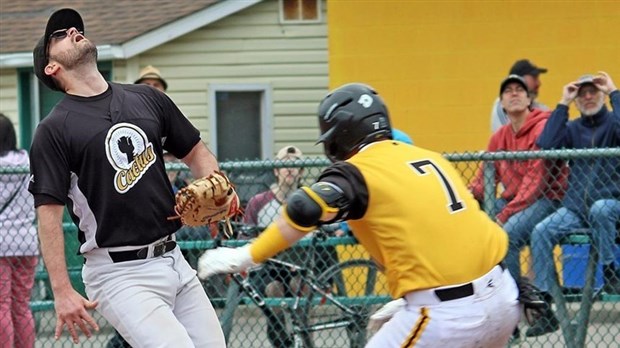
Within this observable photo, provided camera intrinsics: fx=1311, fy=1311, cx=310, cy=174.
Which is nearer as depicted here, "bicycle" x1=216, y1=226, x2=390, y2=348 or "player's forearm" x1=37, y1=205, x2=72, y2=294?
"player's forearm" x1=37, y1=205, x2=72, y2=294

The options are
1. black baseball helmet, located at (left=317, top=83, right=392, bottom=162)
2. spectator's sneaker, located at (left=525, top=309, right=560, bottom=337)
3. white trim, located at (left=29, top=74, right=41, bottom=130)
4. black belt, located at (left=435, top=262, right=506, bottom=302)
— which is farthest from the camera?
white trim, located at (left=29, top=74, right=41, bottom=130)

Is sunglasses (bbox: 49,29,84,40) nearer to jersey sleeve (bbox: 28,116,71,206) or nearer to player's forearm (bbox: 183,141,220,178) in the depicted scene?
jersey sleeve (bbox: 28,116,71,206)

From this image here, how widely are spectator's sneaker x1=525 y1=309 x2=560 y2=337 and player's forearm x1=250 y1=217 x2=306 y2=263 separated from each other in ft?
11.2

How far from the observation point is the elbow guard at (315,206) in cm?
508

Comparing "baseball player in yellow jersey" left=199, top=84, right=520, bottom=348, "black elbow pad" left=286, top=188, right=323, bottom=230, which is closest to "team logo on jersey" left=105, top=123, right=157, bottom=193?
"baseball player in yellow jersey" left=199, top=84, right=520, bottom=348

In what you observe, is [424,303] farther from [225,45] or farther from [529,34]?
[225,45]

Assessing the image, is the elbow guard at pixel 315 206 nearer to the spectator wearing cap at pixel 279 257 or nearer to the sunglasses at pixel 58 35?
the sunglasses at pixel 58 35

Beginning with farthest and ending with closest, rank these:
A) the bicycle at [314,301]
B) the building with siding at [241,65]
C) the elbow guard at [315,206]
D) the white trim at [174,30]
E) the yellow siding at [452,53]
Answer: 1. the building with siding at [241,65]
2. the white trim at [174,30]
3. the yellow siding at [452,53]
4. the bicycle at [314,301]
5. the elbow guard at [315,206]

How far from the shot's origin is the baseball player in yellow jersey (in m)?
5.15

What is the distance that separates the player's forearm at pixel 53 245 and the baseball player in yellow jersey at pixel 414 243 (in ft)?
2.45

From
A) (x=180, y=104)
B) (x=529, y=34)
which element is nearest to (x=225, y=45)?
(x=180, y=104)

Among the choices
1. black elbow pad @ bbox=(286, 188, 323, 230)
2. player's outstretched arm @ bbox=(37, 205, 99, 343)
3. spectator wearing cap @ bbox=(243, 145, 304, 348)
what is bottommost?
spectator wearing cap @ bbox=(243, 145, 304, 348)

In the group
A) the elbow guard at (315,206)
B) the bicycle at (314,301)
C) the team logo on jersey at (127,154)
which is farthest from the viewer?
the bicycle at (314,301)

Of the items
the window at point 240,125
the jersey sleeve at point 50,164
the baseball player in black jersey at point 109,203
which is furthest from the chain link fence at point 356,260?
the window at point 240,125
